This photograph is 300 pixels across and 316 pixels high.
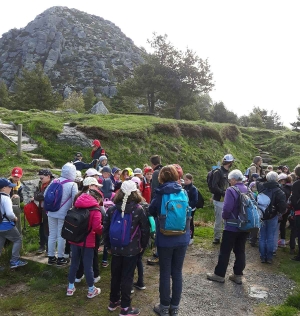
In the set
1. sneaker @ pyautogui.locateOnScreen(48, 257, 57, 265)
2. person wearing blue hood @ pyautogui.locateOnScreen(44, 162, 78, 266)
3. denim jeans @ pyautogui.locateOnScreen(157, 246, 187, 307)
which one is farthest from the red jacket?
denim jeans @ pyautogui.locateOnScreen(157, 246, 187, 307)

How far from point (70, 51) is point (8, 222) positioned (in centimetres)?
9645

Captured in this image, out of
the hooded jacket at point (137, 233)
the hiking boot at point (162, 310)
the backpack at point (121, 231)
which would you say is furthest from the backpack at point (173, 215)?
the hiking boot at point (162, 310)

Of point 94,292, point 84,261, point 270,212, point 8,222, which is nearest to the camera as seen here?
point 84,261

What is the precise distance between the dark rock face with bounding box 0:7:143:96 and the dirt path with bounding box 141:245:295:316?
73136 mm

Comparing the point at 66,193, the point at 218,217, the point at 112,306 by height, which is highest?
the point at 66,193

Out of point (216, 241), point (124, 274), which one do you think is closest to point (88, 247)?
point (124, 274)

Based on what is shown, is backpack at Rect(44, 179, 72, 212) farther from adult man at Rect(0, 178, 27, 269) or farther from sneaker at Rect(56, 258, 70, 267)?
sneaker at Rect(56, 258, 70, 267)

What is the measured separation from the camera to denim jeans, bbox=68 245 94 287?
503 cm

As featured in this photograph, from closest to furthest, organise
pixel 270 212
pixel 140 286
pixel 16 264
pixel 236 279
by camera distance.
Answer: pixel 140 286 < pixel 236 279 < pixel 16 264 < pixel 270 212

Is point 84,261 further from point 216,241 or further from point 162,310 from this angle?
point 216,241

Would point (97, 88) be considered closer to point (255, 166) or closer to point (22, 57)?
point (22, 57)

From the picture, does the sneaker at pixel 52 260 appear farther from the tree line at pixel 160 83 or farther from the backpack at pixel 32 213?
the tree line at pixel 160 83

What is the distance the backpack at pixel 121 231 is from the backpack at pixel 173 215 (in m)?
0.46

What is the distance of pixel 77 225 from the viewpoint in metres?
4.79
